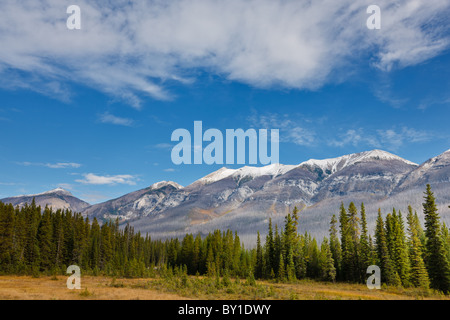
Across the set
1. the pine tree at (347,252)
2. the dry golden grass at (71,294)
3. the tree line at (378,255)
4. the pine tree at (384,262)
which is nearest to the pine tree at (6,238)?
the dry golden grass at (71,294)

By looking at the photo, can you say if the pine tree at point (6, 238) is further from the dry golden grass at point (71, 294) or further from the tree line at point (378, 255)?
the tree line at point (378, 255)

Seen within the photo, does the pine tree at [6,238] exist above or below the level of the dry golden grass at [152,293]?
Result: above

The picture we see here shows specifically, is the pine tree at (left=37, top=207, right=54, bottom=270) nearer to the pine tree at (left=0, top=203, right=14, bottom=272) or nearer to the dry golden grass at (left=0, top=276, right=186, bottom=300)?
the pine tree at (left=0, top=203, right=14, bottom=272)

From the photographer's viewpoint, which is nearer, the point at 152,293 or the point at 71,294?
the point at 71,294

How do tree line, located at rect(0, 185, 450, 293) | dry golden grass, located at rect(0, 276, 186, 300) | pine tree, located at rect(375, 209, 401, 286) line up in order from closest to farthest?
dry golden grass, located at rect(0, 276, 186, 300)
tree line, located at rect(0, 185, 450, 293)
pine tree, located at rect(375, 209, 401, 286)

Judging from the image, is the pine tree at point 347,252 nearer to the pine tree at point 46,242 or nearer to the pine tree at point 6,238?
the pine tree at point 46,242

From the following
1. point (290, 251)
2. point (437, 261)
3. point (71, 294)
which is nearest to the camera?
point (71, 294)

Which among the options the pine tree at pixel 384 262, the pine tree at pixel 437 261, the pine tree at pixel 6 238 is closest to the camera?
the pine tree at pixel 437 261

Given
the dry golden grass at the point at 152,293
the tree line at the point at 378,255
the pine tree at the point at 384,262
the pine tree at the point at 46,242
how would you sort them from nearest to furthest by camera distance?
the dry golden grass at the point at 152,293 < the tree line at the point at 378,255 < the pine tree at the point at 384,262 < the pine tree at the point at 46,242

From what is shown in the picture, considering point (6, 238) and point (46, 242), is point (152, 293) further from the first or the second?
point (46, 242)

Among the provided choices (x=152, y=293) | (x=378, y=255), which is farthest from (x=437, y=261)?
(x=152, y=293)

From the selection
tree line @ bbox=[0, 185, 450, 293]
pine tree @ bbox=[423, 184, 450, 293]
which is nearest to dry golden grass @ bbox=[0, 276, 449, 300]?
pine tree @ bbox=[423, 184, 450, 293]

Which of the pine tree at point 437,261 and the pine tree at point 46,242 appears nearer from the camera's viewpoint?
the pine tree at point 437,261
